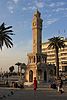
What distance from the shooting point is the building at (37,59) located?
89238mm

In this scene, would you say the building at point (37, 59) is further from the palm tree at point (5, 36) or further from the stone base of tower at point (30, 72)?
the palm tree at point (5, 36)

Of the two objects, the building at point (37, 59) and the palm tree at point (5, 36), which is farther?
the building at point (37, 59)

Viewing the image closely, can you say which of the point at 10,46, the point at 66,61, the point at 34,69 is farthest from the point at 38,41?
the point at 66,61

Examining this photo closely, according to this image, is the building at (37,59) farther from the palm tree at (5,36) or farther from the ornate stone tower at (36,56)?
the palm tree at (5,36)

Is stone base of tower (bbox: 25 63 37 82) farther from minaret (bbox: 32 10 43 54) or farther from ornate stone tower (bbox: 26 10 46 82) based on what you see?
minaret (bbox: 32 10 43 54)

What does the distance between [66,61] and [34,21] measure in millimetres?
72112

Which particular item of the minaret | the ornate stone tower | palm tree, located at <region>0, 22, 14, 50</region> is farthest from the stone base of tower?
palm tree, located at <region>0, 22, 14, 50</region>

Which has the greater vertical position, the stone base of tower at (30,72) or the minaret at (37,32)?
the minaret at (37,32)

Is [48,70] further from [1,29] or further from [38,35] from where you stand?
[1,29]

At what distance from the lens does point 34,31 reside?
299 feet

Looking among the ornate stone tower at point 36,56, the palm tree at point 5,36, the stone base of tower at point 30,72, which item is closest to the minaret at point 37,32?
the ornate stone tower at point 36,56

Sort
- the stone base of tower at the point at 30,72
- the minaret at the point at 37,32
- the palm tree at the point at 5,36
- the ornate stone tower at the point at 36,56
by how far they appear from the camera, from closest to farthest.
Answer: the palm tree at the point at 5,36 < the ornate stone tower at the point at 36,56 < the minaret at the point at 37,32 < the stone base of tower at the point at 30,72

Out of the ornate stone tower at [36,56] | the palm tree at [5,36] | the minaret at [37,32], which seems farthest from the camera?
the minaret at [37,32]

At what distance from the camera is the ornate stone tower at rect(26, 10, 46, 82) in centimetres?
8918
